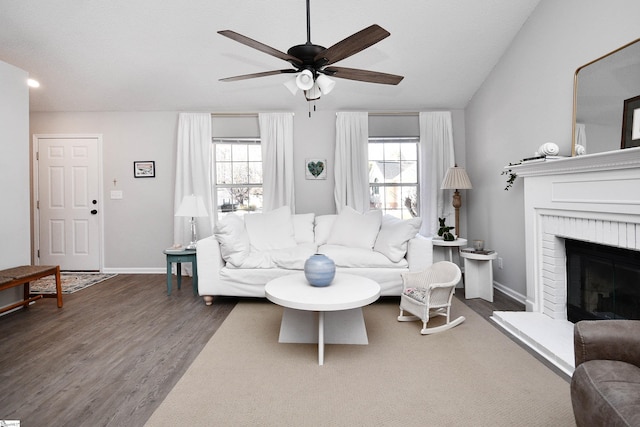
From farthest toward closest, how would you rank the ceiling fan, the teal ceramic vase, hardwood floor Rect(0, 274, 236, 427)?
the teal ceramic vase < the ceiling fan < hardwood floor Rect(0, 274, 236, 427)

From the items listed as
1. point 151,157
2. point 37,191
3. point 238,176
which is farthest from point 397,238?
point 37,191

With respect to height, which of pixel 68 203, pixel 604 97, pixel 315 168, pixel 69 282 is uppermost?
pixel 604 97

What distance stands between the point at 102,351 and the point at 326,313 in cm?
159

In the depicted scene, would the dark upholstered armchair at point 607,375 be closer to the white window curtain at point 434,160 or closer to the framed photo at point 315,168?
the white window curtain at point 434,160

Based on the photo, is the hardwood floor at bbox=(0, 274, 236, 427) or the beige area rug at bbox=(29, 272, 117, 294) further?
the beige area rug at bbox=(29, 272, 117, 294)

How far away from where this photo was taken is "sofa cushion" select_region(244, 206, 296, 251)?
392 cm

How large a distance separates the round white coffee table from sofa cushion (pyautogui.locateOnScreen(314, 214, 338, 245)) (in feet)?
4.69

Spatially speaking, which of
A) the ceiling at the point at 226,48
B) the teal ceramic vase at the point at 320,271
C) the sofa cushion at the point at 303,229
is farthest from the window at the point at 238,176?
the teal ceramic vase at the point at 320,271

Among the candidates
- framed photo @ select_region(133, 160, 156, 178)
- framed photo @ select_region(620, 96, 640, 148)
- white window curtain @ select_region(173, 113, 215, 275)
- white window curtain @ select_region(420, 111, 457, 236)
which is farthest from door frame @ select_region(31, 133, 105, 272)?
framed photo @ select_region(620, 96, 640, 148)

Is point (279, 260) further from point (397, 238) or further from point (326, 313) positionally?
point (397, 238)

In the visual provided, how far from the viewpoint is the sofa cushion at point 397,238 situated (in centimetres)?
345

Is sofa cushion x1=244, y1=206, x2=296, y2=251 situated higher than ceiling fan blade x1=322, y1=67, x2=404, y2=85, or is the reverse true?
ceiling fan blade x1=322, y1=67, x2=404, y2=85

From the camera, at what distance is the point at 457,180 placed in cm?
423

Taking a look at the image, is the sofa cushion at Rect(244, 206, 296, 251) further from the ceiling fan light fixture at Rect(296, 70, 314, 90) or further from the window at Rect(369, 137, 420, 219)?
the ceiling fan light fixture at Rect(296, 70, 314, 90)
